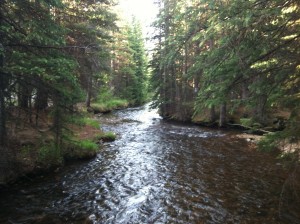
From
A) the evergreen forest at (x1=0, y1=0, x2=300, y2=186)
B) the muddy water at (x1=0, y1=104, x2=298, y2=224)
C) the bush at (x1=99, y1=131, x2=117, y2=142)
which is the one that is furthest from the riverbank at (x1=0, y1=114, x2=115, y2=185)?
the bush at (x1=99, y1=131, x2=117, y2=142)

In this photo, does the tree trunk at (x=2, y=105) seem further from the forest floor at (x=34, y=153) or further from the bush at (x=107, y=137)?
the bush at (x=107, y=137)

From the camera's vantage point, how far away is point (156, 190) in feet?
28.7

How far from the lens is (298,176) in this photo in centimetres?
950

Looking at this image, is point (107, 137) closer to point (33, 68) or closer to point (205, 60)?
point (33, 68)

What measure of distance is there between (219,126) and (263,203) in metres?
14.4

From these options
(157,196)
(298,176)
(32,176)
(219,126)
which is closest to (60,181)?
(32,176)

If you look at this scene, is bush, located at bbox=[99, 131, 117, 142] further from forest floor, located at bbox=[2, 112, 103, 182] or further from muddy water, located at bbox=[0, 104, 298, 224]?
forest floor, located at bbox=[2, 112, 103, 182]

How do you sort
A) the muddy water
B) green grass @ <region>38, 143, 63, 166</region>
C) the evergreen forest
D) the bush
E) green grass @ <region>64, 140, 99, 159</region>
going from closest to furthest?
1. the evergreen forest
2. the muddy water
3. green grass @ <region>38, 143, 63, 166</region>
4. green grass @ <region>64, 140, 99, 159</region>
5. the bush

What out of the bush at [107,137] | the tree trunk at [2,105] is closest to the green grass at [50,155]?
the tree trunk at [2,105]

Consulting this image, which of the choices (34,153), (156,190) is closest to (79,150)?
(34,153)

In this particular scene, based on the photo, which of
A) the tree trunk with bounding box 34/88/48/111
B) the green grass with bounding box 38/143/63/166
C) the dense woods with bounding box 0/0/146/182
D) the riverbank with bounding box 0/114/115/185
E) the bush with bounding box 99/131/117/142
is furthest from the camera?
the bush with bounding box 99/131/117/142

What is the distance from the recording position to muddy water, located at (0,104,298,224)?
23.0ft

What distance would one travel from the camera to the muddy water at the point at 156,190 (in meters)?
7.00

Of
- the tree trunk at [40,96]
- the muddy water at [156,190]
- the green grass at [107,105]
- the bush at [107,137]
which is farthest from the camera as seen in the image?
the green grass at [107,105]
